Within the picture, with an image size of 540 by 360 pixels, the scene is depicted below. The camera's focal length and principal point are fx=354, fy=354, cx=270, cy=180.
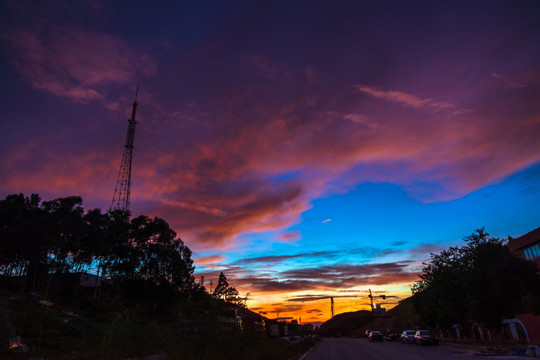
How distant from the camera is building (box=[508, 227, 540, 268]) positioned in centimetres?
4619

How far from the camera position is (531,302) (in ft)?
107

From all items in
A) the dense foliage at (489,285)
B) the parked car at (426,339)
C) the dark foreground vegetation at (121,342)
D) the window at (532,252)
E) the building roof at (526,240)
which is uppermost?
the building roof at (526,240)

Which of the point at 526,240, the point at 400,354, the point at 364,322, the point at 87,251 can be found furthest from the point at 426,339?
the point at 364,322

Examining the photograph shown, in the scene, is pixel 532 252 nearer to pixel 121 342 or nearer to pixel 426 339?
pixel 426 339

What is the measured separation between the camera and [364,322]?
16512 centimetres

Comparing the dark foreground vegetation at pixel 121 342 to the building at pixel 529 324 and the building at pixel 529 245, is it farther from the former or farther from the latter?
the building at pixel 529 245

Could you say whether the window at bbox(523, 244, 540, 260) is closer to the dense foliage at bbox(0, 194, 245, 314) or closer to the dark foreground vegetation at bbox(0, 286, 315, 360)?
the dark foreground vegetation at bbox(0, 286, 315, 360)

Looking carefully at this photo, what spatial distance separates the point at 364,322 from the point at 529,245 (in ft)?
427

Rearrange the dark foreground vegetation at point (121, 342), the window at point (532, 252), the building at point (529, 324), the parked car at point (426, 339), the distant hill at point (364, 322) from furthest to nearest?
the distant hill at point (364, 322), the window at point (532, 252), the parked car at point (426, 339), the building at point (529, 324), the dark foreground vegetation at point (121, 342)

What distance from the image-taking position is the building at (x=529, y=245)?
152ft

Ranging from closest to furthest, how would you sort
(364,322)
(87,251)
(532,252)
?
(532,252)
(87,251)
(364,322)

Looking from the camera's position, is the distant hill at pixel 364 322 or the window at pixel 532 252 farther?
the distant hill at pixel 364 322

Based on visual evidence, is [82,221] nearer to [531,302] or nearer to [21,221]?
[21,221]

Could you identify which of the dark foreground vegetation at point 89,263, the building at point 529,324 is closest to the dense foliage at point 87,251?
the dark foreground vegetation at point 89,263
